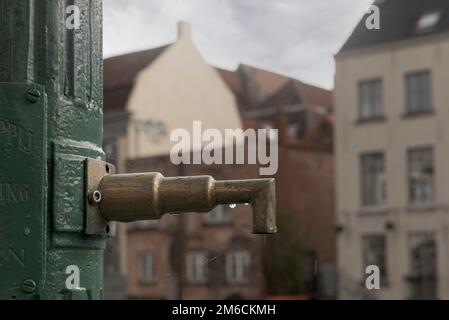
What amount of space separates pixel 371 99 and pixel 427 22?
89.4 inches

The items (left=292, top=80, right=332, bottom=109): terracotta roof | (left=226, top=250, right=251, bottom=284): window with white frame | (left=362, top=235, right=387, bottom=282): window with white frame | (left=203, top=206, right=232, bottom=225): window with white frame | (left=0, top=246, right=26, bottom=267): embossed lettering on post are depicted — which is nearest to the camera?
(left=0, top=246, right=26, bottom=267): embossed lettering on post

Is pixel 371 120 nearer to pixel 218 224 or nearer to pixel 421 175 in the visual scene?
pixel 421 175

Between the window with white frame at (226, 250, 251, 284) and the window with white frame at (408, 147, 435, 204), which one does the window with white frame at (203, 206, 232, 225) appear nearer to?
the window with white frame at (226, 250, 251, 284)

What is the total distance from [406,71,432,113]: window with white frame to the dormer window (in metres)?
0.96

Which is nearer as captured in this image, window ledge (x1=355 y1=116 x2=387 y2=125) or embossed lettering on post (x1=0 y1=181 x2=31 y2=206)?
embossed lettering on post (x1=0 y1=181 x2=31 y2=206)

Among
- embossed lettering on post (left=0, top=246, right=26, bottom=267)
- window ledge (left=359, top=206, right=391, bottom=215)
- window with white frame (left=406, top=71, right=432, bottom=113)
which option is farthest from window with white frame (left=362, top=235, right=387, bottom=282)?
embossed lettering on post (left=0, top=246, right=26, bottom=267)

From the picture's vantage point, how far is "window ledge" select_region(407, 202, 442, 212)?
893 inches

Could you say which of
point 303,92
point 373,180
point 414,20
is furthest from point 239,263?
point 303,92

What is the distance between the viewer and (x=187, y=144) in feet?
5.65

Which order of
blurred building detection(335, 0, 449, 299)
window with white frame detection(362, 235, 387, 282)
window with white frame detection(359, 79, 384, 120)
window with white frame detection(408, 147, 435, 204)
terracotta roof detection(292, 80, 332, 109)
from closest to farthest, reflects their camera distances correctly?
terracotta roof detection(292, 80, 332, 109)
blurred building detection(335, 0, 449, 299)
window with white frame detection(408, 147, 435, 204)
window with white frame detection(362, 235, 387, 282)
window with white frame detection(359, 79, 384, 120)

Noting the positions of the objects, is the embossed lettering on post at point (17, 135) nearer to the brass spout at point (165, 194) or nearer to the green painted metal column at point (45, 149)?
the green painted metal column at point (45, 149)

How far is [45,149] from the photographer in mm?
1349

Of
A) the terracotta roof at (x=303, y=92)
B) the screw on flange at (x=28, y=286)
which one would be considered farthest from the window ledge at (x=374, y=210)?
the screw on flange at (x=28, y=286)

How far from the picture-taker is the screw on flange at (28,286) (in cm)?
132
